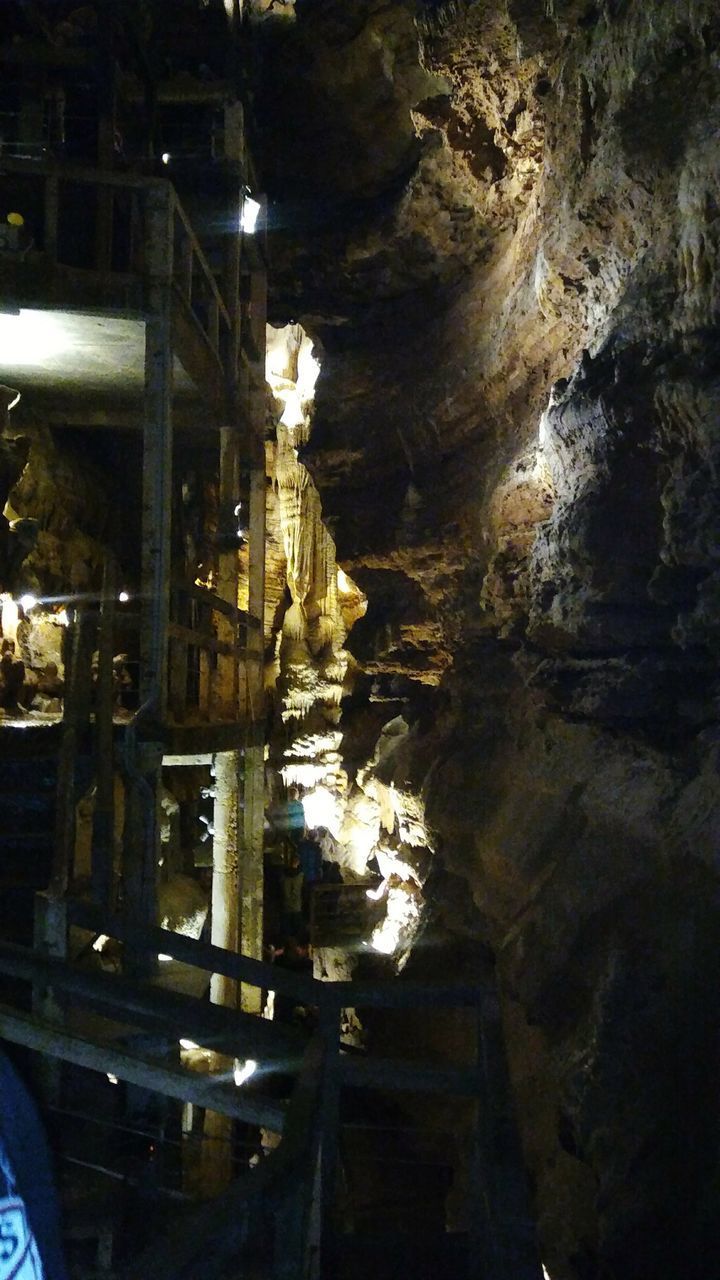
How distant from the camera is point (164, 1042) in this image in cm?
492

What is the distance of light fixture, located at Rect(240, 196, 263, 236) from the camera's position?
10070 millimetres

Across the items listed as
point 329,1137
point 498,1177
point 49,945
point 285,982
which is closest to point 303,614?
point 49,945

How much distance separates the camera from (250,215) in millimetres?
10250

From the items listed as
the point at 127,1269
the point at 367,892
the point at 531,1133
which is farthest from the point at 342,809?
the point at 127,1269

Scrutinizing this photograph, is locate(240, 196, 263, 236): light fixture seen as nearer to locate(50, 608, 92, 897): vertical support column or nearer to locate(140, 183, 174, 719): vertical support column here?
locate(140, 183, 174, 719): vertical support column

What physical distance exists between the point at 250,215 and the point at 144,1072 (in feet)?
32.4

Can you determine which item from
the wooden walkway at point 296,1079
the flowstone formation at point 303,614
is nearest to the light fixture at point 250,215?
the flowstone formation at point 303,614

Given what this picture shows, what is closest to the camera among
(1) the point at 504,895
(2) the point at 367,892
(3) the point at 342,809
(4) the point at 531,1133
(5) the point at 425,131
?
(4) the point at 531,1133

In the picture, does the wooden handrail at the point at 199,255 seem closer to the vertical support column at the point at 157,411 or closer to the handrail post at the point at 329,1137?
the vertical support column at the point at 157,411

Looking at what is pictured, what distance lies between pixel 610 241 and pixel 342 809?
12323 millimetres

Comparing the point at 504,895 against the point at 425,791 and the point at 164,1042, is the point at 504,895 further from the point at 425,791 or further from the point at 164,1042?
the point at 164,1042

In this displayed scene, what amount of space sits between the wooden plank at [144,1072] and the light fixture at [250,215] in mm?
9289

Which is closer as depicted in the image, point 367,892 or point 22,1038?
point 22,1038

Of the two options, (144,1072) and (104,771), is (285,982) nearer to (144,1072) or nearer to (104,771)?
(144,1072)
